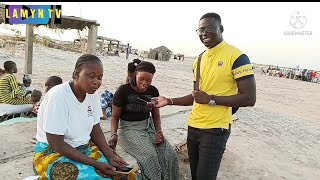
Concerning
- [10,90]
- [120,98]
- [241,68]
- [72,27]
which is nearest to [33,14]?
[72,27]

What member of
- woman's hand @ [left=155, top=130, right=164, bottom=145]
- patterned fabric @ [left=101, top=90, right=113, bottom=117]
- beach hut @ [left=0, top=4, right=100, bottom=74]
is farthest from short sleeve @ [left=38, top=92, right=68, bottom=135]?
beach hut @ [left=0, top=4, right=100, bottom=74]

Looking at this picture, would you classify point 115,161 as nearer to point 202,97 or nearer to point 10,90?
point 202,97

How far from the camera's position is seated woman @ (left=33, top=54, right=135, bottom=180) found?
6.82 ft

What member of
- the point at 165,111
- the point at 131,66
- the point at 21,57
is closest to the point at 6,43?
the point at 21,57

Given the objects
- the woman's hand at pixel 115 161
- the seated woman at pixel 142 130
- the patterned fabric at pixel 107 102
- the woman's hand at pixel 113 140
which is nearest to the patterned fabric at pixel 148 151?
the seated woman at pixel 142 130

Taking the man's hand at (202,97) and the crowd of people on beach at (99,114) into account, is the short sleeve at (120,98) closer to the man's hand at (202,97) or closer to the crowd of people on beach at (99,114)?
the crowd of people on beach at (99,114)

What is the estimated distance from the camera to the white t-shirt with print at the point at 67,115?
81.2 inches

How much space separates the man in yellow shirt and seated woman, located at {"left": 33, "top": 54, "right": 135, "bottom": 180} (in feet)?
2.54

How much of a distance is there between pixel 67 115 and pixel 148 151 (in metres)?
1.07

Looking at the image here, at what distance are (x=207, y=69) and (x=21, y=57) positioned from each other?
54.4 feet

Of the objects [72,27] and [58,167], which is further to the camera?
[72,27]

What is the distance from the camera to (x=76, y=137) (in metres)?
2.27

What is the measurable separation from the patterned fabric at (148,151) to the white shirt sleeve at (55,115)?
3.34 feet

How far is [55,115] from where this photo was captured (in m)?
2.06
